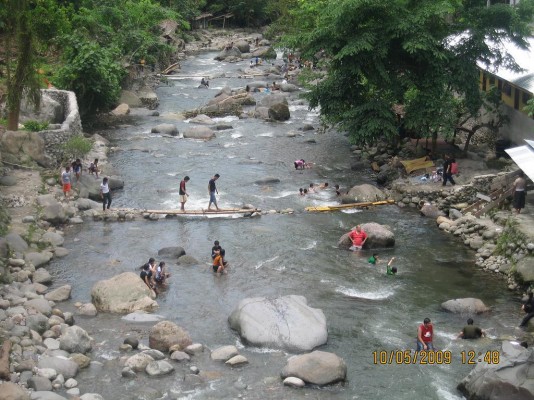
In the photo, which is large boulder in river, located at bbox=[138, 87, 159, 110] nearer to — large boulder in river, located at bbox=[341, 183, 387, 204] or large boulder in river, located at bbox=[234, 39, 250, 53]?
large boulder in river, located at bbox=[341, 183, 387, 204]

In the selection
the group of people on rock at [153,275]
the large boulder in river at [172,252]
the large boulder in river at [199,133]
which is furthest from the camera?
the large boulder in river at [199,133]

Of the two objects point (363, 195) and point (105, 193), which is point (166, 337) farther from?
point (363, 195)

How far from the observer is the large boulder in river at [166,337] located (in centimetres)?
1888

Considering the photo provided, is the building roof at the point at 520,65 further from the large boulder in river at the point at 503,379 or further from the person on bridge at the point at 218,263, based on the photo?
the large boulder in river at the point at 503,379

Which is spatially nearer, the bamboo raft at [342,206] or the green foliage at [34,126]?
the bamboo raft at [342,206]

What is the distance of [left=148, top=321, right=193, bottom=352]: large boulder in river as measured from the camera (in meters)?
18.9

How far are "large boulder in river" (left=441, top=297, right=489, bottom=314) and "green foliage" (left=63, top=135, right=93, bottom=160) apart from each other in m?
17.7

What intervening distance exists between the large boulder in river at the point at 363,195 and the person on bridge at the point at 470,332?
11835 mm

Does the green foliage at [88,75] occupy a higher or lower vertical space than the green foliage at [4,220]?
higher

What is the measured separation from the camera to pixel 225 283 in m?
23.4

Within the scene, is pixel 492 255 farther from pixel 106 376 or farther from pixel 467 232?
pixel 106 376

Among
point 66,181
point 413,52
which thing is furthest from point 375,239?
→ point 66,181

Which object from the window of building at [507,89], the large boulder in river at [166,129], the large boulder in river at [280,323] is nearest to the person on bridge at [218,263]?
the large boulder in river at [280,323]
